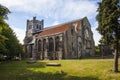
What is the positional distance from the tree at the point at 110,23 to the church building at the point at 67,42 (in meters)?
33.0

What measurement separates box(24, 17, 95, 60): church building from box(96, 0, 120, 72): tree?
108ft

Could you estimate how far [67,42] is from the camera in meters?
63.4

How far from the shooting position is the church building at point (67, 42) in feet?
206

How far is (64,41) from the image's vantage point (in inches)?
2463

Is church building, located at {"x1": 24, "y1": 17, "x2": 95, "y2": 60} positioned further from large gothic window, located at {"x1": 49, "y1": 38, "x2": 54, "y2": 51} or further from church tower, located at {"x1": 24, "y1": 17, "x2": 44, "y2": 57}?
church tower, located at {"x1": 24, "y1": 17, "x2": 44, "y2": 57}

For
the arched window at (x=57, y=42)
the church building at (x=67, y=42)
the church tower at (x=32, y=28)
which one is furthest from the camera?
the church tower at (x=32, y=28)

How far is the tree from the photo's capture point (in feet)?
92.3

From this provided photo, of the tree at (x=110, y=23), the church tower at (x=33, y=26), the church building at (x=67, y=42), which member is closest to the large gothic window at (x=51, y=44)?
the church building at (x=67, y=42)

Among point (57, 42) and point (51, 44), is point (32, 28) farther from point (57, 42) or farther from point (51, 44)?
point (57, 42)

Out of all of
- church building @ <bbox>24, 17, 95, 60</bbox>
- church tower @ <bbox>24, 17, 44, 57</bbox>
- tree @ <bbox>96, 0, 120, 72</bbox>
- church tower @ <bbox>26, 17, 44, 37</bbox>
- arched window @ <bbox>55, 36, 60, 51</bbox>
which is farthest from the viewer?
church tower @ <bbox>26, 17, 44, 37</bbox>

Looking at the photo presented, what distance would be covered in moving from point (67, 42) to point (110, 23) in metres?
35.5

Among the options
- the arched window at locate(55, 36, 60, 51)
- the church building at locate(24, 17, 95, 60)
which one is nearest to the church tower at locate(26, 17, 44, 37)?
the church building at locate(24, 17, 95, 60)

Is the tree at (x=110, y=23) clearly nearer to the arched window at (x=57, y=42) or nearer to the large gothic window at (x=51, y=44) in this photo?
the arched window at (x=57, y=42)

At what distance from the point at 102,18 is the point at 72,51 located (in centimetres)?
3593
